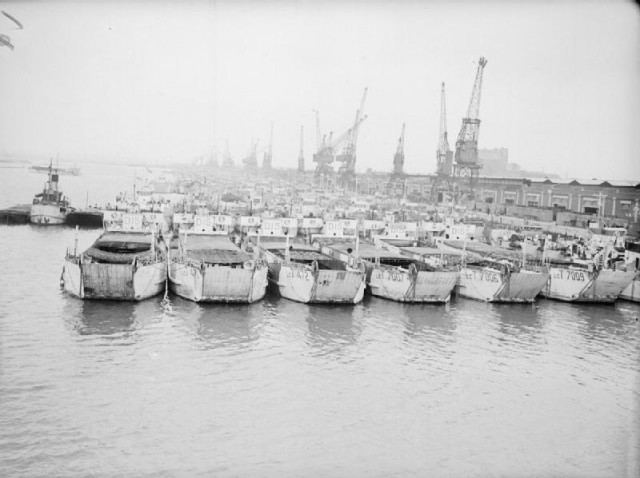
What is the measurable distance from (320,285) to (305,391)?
26.6 ft

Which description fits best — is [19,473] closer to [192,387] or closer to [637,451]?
[192,387]

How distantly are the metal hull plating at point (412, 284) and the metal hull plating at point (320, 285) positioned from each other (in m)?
1.51

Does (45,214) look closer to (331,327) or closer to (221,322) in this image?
(221,322)

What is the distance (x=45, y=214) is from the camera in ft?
140

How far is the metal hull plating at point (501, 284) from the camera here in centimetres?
2325

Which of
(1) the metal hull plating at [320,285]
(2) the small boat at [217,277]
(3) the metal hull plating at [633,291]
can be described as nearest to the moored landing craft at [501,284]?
(3) the metal hull plating at [633,291]

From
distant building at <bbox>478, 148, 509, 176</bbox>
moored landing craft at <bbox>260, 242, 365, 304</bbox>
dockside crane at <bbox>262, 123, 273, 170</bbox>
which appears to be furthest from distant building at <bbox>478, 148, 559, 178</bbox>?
moored landing craft at <bbox>260, 242, 365, 304</bbox>

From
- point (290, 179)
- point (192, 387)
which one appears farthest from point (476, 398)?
point (290, 179)

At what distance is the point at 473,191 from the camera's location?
2542 inches

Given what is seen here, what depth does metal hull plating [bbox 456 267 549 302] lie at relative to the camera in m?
23.2

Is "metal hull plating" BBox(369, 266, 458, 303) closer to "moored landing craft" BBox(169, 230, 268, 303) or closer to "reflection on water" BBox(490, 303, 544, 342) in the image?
"reflection on water" BBox(490, 303, 544, 342)

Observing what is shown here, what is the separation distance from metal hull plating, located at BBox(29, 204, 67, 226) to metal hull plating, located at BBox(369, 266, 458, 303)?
30.2 metres

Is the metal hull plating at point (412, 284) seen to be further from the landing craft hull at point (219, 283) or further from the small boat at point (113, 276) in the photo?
the small boat at point (113, 276)

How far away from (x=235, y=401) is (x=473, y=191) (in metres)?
56.5
